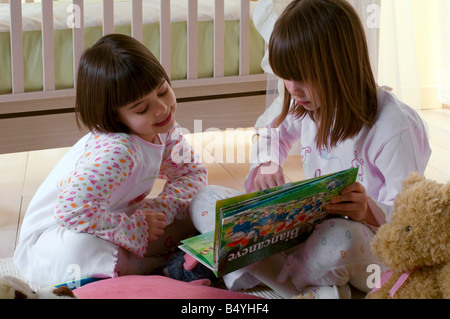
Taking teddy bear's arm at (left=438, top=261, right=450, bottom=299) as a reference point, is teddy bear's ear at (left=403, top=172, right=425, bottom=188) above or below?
above

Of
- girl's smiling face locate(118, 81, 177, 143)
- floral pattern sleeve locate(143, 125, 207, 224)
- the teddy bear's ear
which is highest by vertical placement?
girl's smiling face locate(118, 81, 177, 143)

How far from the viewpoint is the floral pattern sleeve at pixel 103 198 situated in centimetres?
122

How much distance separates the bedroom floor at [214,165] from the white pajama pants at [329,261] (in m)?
0.80

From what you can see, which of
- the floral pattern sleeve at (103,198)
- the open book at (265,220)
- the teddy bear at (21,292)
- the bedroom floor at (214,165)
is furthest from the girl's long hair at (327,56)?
the bedroom floor at (214,165)

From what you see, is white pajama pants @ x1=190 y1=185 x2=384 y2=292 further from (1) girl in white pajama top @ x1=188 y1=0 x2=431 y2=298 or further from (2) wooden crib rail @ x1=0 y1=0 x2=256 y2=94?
(2) wooden crib rail @ x1=0 y1=0 x2=256 y2=94

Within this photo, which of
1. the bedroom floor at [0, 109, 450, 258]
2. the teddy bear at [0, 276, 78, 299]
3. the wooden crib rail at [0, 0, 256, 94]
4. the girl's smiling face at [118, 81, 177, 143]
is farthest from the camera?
the bedroom floor at [0, 109, 450, 258]

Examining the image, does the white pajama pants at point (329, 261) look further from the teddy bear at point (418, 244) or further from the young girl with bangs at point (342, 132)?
the teddy bear at point (418, 244)

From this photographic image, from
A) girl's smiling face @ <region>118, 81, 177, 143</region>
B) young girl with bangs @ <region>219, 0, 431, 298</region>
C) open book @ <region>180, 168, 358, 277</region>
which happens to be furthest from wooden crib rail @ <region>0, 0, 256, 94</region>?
open book @ <region>180, 168, 358, 277</region>

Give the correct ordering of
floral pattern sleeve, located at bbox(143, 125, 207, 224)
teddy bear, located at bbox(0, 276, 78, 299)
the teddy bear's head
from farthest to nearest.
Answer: floral pattern sleeve, located at bbox(143, 125, 207, 224)
the teddy bear's head
teddy bear, located at bbox(0, 276, 78, 299)

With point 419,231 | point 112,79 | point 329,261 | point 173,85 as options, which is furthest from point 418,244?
point 173,85

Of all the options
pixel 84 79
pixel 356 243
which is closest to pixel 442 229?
pixel 356 243

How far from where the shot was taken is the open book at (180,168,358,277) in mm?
1021

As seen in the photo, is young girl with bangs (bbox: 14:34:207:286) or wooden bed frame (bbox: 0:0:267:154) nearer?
young girl with bangs (bbox: 14:34:207:286)

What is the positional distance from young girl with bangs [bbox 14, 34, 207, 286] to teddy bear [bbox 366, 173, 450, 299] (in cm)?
49
